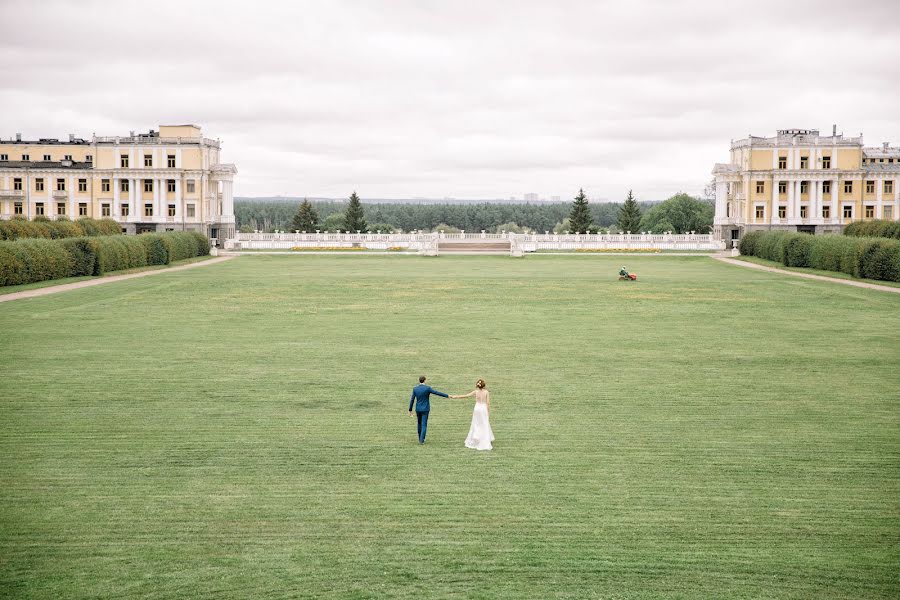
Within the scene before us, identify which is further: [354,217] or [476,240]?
[354,217]

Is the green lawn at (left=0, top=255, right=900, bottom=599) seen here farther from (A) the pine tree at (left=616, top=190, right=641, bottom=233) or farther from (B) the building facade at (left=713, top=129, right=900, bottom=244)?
(A) the pine tree at (left=616, top=190, right=641, bottom=233)

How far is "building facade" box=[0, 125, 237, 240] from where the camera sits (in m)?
122

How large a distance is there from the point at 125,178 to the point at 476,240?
1937 inches

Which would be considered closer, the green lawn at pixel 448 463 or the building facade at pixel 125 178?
the green lawn at pixel 448 463

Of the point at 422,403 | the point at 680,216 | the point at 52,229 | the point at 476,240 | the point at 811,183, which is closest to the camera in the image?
the point at 422,403

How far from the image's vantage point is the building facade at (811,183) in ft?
394

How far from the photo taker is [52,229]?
8200 cm

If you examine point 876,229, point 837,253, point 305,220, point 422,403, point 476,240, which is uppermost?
point 305,220

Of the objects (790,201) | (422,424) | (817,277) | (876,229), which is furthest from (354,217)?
(422,424)

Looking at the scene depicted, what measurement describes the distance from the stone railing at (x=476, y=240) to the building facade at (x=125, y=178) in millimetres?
12512

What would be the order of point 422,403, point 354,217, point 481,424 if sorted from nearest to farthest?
1. point 481,424
2. point 422,403
3. point 354,217

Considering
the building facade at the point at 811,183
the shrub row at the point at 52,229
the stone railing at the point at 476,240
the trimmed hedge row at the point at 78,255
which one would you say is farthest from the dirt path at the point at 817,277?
the shrub row at the point at 52,229

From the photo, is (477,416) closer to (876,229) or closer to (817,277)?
(817,277)

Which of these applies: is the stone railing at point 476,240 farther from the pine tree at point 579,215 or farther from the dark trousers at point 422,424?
the dark trousers at point 422,424
